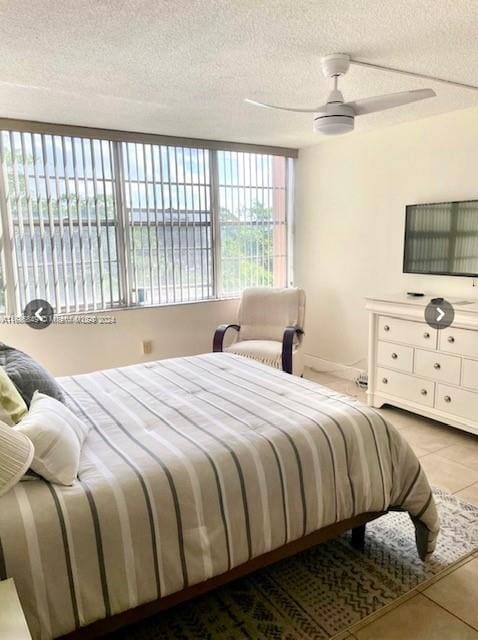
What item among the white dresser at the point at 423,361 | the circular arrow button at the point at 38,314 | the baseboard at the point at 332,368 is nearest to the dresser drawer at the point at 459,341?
the white dresser at the point at 423,361

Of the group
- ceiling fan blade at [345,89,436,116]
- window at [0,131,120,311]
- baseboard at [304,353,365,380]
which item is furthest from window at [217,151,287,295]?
ceiling fan blade at [345,89,436,116]

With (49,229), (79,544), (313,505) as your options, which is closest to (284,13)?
(313,505)

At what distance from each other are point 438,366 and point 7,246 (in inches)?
137

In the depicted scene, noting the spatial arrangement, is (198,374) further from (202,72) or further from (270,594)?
(202,72)

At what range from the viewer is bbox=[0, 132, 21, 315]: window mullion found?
3.78 metres

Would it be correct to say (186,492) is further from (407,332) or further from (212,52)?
(407,332)

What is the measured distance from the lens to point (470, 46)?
2369 millimetres

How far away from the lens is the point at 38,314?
13.2ft

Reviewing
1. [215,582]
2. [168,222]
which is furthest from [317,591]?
[168,222]

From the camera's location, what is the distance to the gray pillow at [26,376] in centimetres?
200

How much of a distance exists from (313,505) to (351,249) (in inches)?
127

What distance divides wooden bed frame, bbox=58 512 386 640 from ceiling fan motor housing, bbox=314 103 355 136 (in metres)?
1.90

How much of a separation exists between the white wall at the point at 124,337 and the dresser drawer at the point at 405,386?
5.71 ft

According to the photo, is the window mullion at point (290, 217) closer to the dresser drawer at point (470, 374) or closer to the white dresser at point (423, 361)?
the white dresser at point (423, 361)
